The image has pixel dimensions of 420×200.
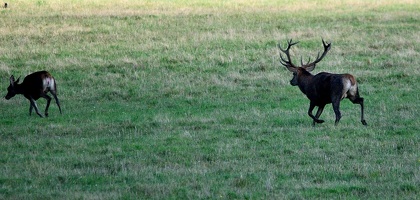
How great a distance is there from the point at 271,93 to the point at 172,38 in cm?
787

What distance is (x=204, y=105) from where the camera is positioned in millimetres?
17297

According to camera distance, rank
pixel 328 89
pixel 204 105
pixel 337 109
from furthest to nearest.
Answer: pixel 204 105
pixel 328 89
pixel 337 109

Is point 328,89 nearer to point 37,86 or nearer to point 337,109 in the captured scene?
point 337,109

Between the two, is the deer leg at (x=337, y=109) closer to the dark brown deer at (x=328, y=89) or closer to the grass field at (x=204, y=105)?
the dark brown deer at (x=328, y=89)

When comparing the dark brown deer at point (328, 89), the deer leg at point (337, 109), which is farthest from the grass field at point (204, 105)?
the dark brown deer at point (328, 89)

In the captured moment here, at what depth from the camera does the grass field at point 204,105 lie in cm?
1068

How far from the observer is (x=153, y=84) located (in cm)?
1978

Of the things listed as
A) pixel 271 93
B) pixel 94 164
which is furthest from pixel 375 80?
pixel 94 164

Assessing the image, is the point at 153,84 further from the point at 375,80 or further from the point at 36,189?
the point at 36,189

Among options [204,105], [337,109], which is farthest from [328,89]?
[204,105]

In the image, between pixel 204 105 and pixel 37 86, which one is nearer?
pixel 37 86

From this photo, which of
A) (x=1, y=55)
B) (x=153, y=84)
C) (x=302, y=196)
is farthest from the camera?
(x=1, y=55)

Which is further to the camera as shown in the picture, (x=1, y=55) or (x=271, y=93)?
(x=1, y=55)

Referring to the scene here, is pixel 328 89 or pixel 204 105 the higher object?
pixel 328 89
